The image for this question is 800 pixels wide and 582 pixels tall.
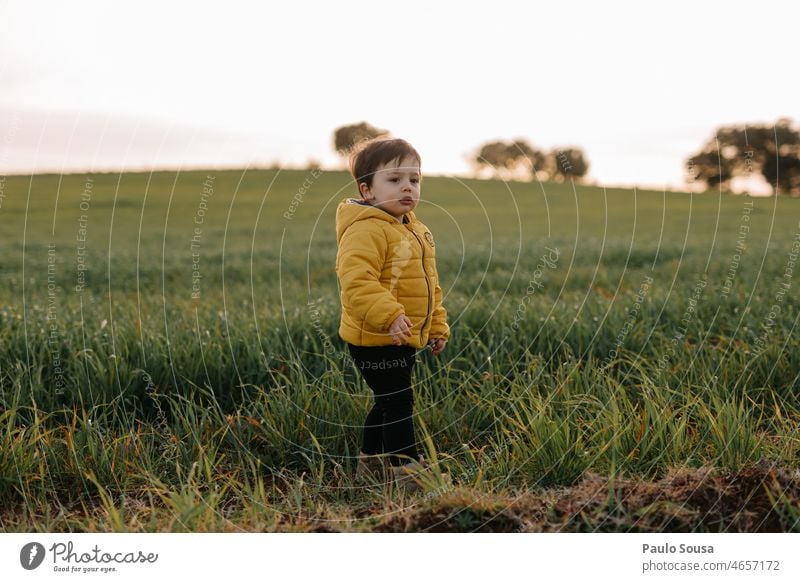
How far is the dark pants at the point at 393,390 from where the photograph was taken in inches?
121

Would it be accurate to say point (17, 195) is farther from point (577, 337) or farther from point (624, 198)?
point (577, 337)

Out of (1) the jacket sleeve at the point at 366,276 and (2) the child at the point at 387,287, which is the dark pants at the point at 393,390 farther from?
(1) the jacket sleeve at the point at 366,276

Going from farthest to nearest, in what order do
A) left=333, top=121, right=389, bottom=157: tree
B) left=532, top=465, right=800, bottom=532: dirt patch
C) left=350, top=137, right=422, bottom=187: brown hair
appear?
1. left=333, top=121, right=389, bottom=157: tree
2. left=350, top=137, right=422, bottom=187: brown hair
3. left=532, top=465, right=800, bottom=532: dirt patch

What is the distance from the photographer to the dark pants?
3078mm

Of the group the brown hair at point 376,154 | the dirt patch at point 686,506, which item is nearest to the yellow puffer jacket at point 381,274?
the brown hair at point 376,154

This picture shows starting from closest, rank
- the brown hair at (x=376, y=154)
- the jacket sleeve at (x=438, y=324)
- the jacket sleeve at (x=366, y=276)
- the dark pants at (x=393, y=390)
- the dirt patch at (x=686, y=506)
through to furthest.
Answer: the dirt patch at (x=686, y=506)
the jacket sleeve at (x=366, y=276)
the brown hair at (x=376, y=154)
the dark pants at (x=393, y=390)
the jacket sleeve at (x=438, y=324)

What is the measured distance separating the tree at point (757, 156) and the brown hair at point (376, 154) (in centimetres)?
256

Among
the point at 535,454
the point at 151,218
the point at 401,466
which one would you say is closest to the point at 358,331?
the point at 401,466

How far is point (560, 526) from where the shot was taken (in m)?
2.56

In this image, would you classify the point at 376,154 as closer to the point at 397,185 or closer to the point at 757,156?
the point at 397,185

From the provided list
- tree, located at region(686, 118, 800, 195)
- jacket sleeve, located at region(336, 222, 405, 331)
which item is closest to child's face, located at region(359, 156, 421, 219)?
jacket sleeve, located at region(336, 222, 405, 331)

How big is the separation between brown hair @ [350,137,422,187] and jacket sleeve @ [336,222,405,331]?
23 centimetres

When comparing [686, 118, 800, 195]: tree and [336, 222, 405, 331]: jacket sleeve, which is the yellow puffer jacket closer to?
[336, 222, 405, 331]: jacket sleeve

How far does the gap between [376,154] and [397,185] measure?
0.53ft
